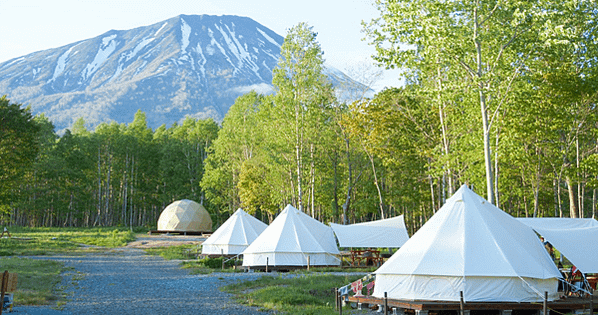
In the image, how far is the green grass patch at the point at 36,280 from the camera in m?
13.6

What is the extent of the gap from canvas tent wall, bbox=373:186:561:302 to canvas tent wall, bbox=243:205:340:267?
10.6m

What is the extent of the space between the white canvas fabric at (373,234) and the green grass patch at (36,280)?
11.3 meters

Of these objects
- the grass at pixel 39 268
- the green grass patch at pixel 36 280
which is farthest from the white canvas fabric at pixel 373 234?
the green grass patch at pixel 36 280

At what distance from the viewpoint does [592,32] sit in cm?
2256

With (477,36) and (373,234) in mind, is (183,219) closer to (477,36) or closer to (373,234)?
(373,234)

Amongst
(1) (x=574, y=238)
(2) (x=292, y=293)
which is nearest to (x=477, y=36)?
(1) (x=574, y=238)

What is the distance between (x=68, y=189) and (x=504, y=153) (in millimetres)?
53486

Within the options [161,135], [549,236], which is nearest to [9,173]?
[549,236]

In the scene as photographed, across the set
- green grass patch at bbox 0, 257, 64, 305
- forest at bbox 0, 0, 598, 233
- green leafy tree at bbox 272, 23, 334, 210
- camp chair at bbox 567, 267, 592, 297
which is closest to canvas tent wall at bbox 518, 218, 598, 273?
camp chair at bbox 567, 267, 592, 297

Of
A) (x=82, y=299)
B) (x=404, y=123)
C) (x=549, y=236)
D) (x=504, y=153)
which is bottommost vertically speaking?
(x=82, y=299)

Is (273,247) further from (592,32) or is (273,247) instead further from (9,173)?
(9,173)

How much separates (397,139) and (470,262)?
71.4 ft

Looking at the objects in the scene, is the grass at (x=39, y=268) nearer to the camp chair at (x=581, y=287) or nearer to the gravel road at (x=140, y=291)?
the gravel road at (x=140, y=291)

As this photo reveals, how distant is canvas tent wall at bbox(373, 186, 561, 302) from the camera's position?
1249 centimetres
